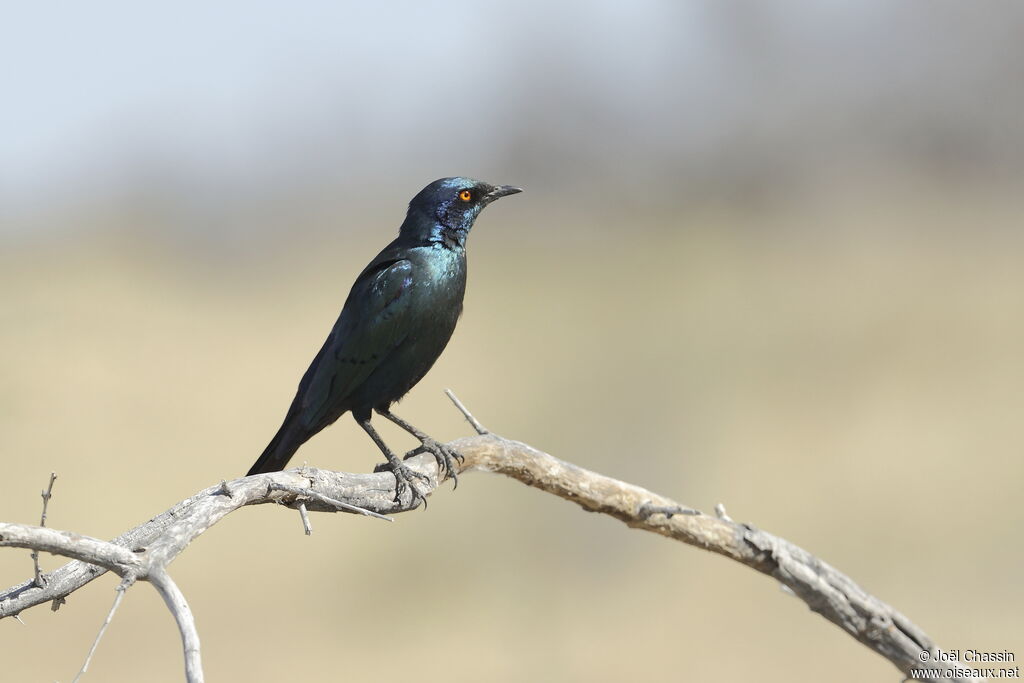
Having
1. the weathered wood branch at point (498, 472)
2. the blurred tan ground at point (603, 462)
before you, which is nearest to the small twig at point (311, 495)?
the weathered wood branch at point (498, 472)

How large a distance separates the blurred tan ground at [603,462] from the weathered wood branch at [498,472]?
8.77 m

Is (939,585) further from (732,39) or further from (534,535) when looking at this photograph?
(732,39)

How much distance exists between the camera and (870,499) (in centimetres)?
1648

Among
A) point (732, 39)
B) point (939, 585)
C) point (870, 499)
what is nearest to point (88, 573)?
point (939, 585)

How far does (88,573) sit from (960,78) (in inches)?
1092

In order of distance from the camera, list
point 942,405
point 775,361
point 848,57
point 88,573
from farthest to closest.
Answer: point 848,57, point 775,361, point 942,405, point 88,573

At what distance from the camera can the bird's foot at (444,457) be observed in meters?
4.74

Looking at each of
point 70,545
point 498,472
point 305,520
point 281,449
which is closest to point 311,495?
point 305,520

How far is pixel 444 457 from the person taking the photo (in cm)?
487

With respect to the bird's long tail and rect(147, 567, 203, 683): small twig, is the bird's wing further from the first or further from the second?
rect(147, 567, 203, 683): small twig

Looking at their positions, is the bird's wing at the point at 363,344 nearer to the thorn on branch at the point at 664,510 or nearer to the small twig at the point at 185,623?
the thorn on branch at the point at 664,510

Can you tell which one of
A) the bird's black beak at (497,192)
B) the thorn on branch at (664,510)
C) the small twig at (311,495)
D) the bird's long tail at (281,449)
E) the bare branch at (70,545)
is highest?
the bird's black beak at (497,192)

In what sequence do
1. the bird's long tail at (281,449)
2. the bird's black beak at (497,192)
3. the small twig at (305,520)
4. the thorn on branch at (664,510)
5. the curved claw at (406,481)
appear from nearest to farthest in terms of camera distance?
1. the small twig at (305,520)
2. the thorn on branch at (664,510)
3. the curved claw at (406,481)
4. the bird's long tail at (281,449)
5. the bird's black beak at (497,192)

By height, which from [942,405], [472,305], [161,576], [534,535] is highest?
[472,305]
